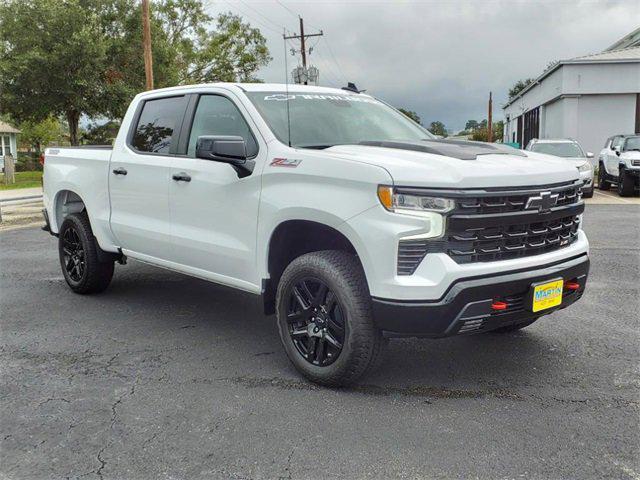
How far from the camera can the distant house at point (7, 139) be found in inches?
2048

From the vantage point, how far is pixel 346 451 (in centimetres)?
311

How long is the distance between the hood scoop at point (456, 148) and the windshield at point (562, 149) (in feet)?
47.5

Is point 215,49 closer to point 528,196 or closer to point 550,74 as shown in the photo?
point 550,74

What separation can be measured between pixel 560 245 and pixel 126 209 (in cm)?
361

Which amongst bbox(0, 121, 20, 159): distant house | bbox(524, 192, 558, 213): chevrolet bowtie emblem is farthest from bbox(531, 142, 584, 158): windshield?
bbox(0, 121, 20, 159): distant house

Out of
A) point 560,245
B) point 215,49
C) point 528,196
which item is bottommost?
point 560,245

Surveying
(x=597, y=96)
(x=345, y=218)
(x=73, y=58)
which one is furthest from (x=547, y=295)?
(x=597, y=96)

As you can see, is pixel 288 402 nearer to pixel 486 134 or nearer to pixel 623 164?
pixel 623 164

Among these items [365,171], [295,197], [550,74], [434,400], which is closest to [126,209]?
[295,197]

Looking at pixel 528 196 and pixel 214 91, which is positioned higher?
pixel 214 91

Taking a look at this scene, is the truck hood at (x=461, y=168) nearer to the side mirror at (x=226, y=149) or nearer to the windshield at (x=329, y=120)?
the windshield at (x=329, y=120)

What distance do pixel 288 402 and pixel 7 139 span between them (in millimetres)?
59446

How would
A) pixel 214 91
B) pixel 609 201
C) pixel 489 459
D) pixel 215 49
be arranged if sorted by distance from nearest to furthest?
pixel 489 459 → pixel 214 91 → pixel 609 201 → pixel 215 49

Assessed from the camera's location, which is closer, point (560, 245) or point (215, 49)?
point (560, 245)
